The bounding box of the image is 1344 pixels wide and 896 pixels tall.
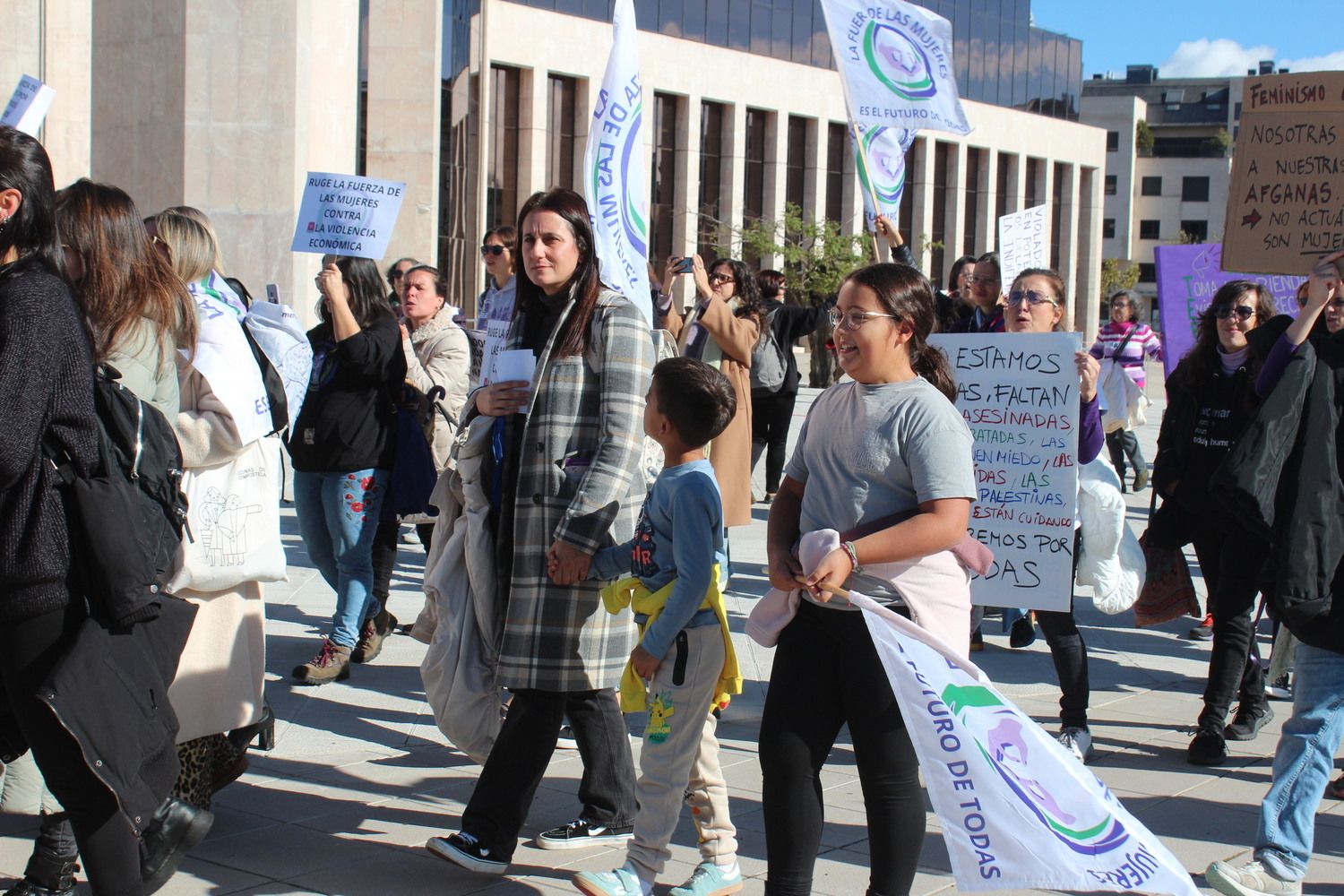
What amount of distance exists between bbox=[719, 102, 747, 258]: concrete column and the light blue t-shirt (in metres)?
49.7

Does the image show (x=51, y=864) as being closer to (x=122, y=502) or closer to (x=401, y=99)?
(x=122, y=502)

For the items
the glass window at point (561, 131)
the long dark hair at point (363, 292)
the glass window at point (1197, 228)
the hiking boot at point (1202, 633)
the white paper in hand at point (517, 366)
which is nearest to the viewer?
the white paper in hand at point (517, 366)

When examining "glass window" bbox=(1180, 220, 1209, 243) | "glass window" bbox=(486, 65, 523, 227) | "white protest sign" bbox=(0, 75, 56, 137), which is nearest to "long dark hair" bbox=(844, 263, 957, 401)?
"white protest sign" bbox=(0, 75, 56, 137)

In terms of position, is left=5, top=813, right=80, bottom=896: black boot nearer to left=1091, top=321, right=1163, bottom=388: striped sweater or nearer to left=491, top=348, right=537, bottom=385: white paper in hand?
left=491, top=348, right=537, bottom=385: white paper in hand

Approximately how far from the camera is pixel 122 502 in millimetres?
3447

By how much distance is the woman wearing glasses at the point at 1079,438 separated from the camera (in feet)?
18.6

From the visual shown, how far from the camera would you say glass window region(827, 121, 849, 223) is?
57.9 metres

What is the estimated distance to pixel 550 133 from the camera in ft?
159

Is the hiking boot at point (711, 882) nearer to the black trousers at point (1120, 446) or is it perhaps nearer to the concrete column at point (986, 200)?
the black trousers at point (1120, 446)

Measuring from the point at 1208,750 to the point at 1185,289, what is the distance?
4.03m

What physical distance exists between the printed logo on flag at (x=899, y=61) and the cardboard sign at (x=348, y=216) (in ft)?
8.75

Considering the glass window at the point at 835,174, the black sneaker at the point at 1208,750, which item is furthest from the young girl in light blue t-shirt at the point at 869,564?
the glass window at the point at 835,174

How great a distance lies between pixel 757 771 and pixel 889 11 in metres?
4.33

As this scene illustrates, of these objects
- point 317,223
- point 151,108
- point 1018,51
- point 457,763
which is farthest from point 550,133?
point 457,763
